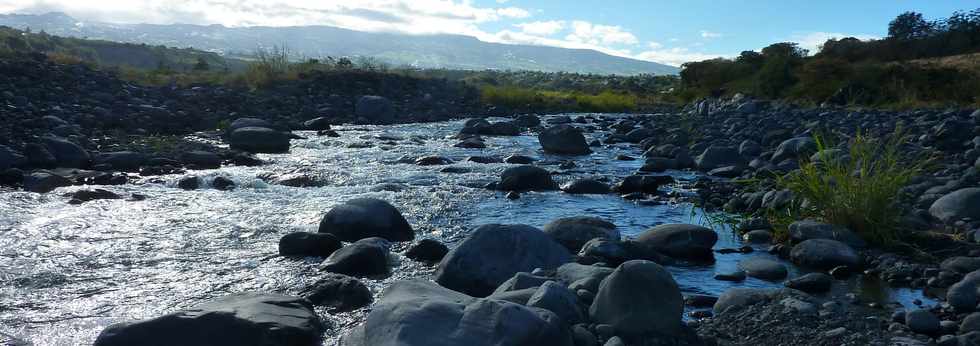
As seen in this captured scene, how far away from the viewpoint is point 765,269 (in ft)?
19.4

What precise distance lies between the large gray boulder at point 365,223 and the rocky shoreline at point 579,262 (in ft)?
0.06

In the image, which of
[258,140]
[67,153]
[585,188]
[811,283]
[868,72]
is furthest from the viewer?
[868,72]

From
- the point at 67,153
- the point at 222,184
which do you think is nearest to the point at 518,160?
the point at 222,184

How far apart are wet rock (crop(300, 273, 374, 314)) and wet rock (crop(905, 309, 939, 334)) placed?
326 centimetres

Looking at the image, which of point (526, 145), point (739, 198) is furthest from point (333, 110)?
point (739, 198)

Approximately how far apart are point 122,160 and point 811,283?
916 centimetres

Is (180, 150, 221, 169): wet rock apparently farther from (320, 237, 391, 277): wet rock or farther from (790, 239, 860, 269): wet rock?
(790, 239, 860, 269): wet rock

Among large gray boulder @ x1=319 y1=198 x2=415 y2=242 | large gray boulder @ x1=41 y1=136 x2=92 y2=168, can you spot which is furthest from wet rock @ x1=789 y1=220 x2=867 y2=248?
Result: large gray boulder @ x1=41 y1=136 x2=92 y2=168

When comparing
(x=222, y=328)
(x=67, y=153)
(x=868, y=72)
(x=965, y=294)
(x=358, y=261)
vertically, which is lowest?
(x=67, y=153)

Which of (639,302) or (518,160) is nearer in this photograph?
(639,302)

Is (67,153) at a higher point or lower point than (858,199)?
lower

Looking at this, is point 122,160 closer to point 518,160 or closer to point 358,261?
point 518,160

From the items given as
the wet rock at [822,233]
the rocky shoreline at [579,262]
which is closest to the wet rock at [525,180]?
the rocky shoreline at [579,262]

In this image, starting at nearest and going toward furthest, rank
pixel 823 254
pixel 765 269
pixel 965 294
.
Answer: pixel 965 294 → pixel 765 269 → pixel 823 254
